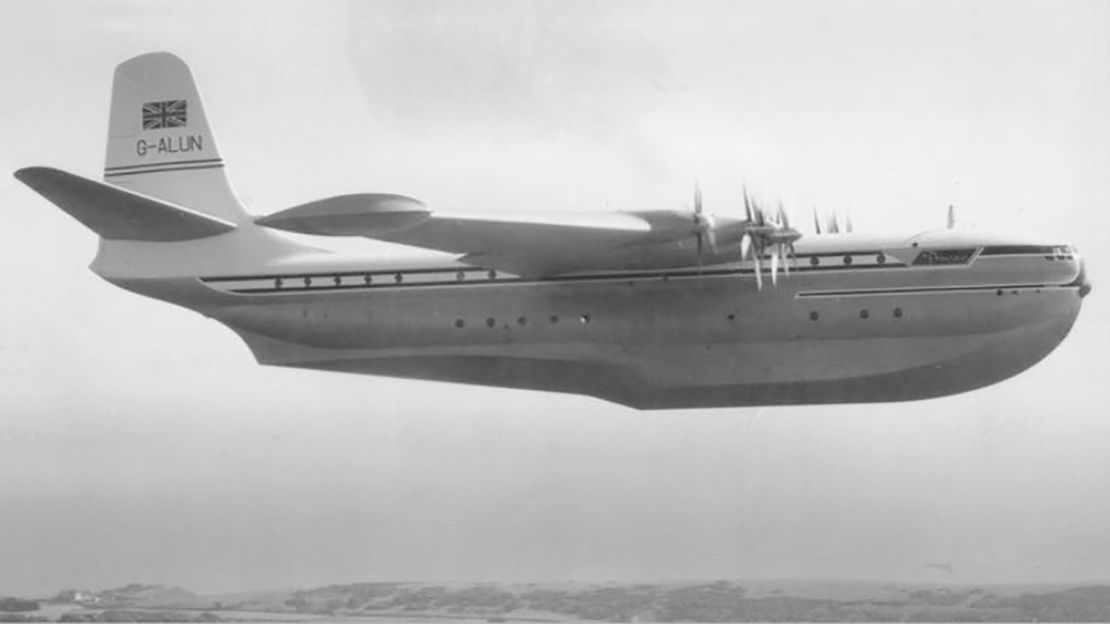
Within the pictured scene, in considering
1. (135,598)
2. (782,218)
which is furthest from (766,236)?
(135,598)

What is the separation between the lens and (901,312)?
667 inches

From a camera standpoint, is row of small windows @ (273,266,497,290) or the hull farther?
row of small windows @ (273,266,497,290)

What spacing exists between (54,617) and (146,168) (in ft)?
19.0

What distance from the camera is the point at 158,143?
19.1 meters

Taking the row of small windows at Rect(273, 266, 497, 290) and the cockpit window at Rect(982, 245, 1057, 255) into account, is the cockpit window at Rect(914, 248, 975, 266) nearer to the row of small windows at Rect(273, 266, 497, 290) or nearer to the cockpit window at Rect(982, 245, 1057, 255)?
the cockpit window at Rect(982, 245, 1057, 255)

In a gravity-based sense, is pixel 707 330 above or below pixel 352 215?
below

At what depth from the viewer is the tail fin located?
1903cm

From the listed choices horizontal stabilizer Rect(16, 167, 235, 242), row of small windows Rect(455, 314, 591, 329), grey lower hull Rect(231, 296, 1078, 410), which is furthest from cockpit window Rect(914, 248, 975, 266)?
horizontal stabilizer Rect(16, 167, 235, 242)

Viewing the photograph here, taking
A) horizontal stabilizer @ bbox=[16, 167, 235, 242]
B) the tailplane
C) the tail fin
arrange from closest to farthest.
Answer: horizontal stabilizer @ bbox=[16, 167, 235, 242], the tailplane, the tail fin

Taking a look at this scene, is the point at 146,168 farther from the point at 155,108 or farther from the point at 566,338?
the point at 566,338

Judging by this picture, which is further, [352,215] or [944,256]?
[944,256]

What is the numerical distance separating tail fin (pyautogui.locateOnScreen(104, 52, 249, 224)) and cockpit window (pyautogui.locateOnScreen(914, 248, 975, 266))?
8.66 metres

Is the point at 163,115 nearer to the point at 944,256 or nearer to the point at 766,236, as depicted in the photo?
the point at 766,236

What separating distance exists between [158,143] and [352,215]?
558 cm
